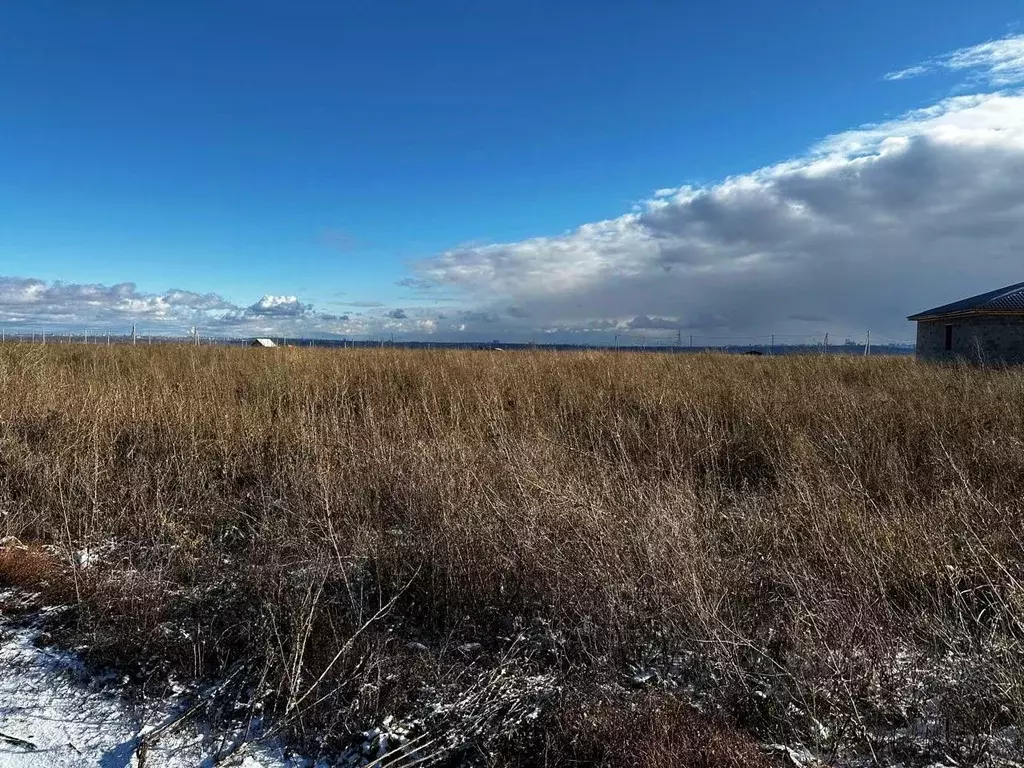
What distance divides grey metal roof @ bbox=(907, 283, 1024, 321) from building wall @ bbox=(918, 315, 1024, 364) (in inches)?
12.7

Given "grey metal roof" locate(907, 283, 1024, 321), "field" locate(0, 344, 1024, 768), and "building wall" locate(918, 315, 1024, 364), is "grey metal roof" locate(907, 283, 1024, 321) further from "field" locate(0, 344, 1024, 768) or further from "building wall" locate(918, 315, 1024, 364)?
"field" locate(0, 344, 1024, 768)

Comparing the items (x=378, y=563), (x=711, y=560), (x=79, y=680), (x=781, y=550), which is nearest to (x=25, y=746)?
(x=79, y=680)

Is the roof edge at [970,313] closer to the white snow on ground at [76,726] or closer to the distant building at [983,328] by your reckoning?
the distant building at [983,328]

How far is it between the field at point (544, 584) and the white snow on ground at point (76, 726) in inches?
5.2

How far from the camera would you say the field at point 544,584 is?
6.95 ft

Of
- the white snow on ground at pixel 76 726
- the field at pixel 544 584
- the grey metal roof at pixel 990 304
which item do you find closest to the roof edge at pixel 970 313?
the grey metal roof at pixel 990 304

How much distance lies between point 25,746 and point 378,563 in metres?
1.57

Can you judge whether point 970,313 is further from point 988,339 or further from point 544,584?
A: point 544,584

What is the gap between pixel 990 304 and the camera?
1720 cm

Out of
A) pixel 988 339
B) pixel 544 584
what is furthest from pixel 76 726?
pixel 988 339

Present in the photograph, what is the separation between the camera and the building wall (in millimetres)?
16719

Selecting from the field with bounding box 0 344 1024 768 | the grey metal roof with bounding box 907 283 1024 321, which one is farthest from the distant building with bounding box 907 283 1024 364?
the field with bounding box 0 344 1024 768

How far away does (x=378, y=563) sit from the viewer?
3.19 meters

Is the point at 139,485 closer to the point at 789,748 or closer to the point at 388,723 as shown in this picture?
the point at 388,723
